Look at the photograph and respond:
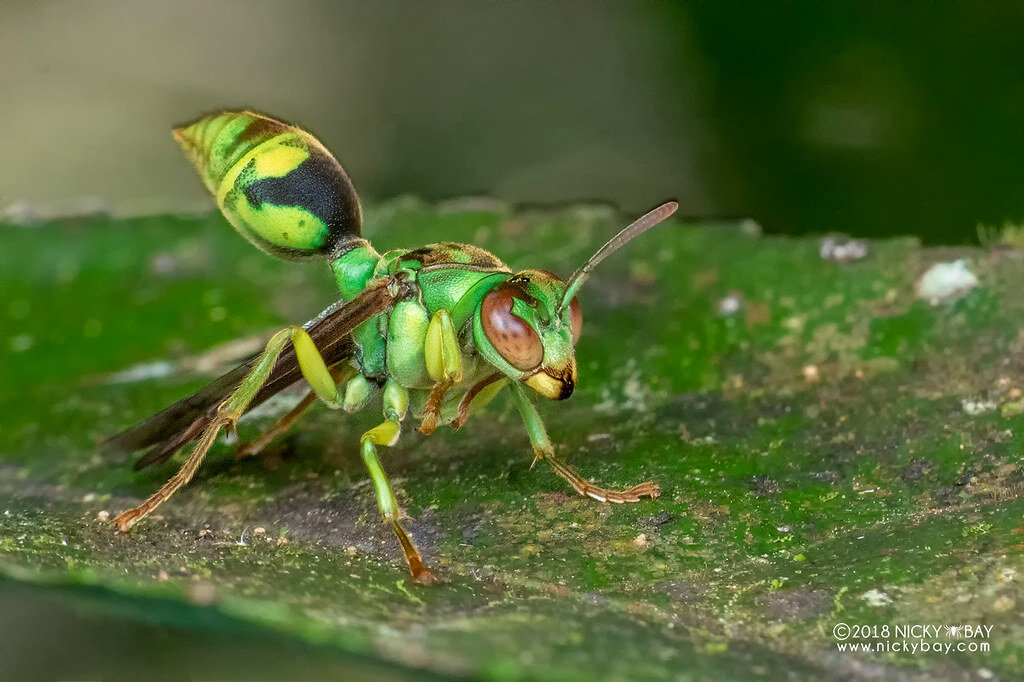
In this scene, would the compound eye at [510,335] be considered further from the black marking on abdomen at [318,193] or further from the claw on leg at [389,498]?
the black marking on abdomen at [318,193]

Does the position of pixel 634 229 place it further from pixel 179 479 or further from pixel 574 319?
pixel 179 479

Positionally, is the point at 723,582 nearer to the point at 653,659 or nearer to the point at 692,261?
the point at 653,659

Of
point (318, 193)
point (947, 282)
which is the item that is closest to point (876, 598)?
point (947, 282)

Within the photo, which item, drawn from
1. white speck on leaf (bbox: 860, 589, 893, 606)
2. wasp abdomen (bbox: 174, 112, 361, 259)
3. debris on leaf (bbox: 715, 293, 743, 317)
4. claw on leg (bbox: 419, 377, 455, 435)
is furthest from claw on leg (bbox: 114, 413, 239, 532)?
white speck on leaf (bbox: 860, 589, 893, 606)

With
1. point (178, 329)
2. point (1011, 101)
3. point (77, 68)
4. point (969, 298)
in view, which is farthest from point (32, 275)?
point (77, 68)

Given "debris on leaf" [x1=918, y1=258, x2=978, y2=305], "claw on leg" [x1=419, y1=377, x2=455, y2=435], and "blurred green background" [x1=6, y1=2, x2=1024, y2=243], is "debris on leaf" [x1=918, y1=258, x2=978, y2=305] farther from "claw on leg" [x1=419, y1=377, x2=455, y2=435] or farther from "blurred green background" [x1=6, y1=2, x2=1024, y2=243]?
"claw on leg" [x1=419, y1=377, x2=455, y2=435]
